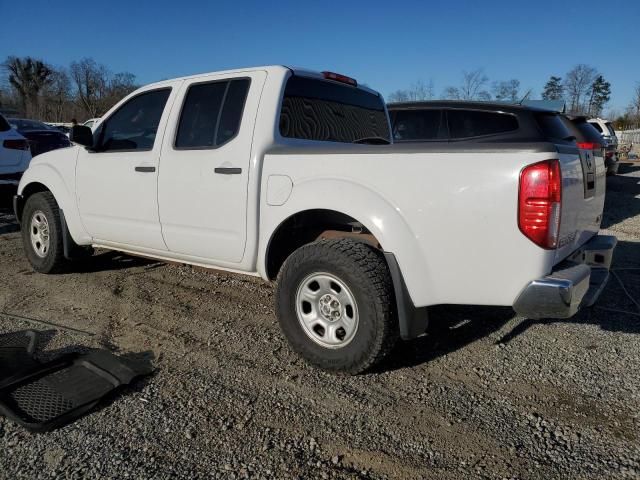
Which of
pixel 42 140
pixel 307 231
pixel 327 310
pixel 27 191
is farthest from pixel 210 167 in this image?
pixel 42 140

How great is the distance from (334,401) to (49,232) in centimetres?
366

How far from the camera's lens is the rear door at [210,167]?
143 inches

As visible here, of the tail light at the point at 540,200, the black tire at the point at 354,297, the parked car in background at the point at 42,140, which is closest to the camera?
the tail light at the point at 540,200

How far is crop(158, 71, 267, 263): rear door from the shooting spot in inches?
143

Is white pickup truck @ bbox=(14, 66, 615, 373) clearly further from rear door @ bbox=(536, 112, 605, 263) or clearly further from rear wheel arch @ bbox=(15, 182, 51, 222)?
rear wheel arch @ bbox=(15, 182, 51, 222)

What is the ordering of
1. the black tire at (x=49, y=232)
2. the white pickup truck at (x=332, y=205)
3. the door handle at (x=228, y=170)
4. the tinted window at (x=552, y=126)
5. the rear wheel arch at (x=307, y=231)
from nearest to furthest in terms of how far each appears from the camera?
the white pickup truck at (x=332, y=205), the rear wheel arch at (x=307, y=231), the door handle at (x=228, y=170), the black tire at (x=49, y=232), the tinted window at (x=552, y=126)

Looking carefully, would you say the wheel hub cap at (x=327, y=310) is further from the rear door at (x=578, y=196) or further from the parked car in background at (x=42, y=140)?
the parked car in background at (x=42, y=140)

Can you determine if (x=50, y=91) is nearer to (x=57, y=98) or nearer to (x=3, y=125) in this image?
(x=57, y=98)

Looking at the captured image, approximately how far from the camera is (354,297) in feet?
10.0

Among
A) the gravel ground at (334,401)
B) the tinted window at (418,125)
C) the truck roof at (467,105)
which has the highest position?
the truck roof at (467,105)

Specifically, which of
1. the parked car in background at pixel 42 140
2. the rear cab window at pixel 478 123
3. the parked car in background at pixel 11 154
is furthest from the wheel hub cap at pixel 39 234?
the parked car in background at pixel 42 140

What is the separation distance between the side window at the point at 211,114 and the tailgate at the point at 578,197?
222 centimetres

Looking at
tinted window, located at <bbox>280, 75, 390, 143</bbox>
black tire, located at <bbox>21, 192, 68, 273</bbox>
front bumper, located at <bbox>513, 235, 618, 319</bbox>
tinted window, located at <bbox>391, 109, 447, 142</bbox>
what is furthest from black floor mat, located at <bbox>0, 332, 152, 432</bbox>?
tinted window, located at <bbox>391, 109, 447, 142</bbox>

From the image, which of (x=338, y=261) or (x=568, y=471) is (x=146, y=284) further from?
(x=568, y=471)
